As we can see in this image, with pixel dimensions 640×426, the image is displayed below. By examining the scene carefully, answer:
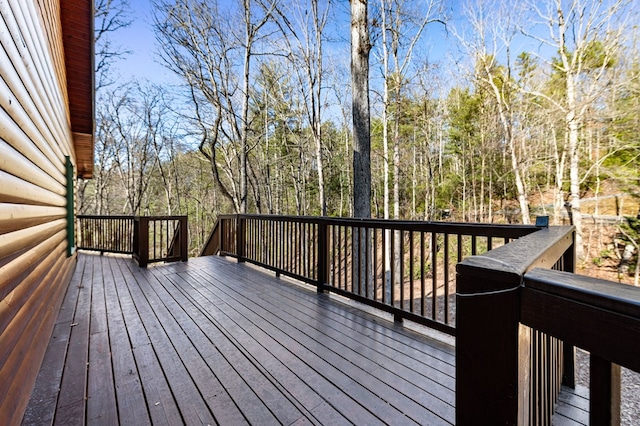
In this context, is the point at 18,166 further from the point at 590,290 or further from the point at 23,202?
the point at 590,290

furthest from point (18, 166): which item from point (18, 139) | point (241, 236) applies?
point (241, 236)

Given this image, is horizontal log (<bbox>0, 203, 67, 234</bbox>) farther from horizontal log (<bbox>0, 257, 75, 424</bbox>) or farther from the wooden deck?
the wooden deck

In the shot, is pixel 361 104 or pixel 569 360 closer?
pixel 569 360

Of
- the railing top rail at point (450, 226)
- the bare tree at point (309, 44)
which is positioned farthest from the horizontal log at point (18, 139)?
the bare tree at point (309, 44)

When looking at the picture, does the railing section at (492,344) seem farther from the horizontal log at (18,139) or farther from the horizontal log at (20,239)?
the horizontal log at (18,139)

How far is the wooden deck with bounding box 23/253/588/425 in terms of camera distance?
1.59m

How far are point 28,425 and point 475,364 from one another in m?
2.17

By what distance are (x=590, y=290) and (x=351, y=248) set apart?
301cm

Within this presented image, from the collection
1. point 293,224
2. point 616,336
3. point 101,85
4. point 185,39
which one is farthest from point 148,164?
point 616,336

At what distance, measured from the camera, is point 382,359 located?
2.11m

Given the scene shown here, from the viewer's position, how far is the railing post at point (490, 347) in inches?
24.8

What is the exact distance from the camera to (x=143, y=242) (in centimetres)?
538

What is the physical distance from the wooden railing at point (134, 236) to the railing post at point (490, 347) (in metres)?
5.72

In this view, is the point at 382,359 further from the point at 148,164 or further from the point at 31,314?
the point at 148,164
